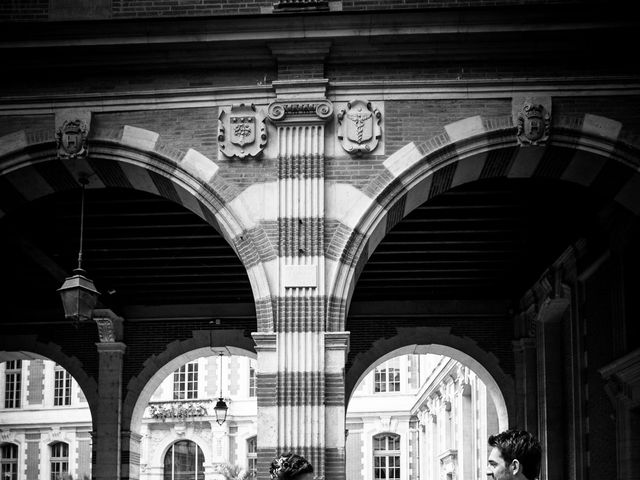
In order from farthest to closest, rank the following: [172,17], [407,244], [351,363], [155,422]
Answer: [155,422] < [351,363] < [407,244] < [172,17]

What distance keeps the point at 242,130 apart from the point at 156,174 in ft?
3.81

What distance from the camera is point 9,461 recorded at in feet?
173

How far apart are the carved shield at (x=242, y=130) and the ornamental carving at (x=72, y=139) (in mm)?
1753

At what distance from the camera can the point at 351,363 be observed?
24.5 metres

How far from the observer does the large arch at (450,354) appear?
23.6 m

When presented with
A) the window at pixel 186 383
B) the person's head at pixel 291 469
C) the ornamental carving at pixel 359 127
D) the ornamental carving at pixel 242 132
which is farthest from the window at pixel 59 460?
the person's head at pixel 291 469

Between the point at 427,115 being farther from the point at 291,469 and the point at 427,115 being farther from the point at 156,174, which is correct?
the point at 291,469

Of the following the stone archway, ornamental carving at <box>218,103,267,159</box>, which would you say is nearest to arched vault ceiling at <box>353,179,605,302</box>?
the stone archway

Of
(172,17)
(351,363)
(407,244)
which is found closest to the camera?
(172,17)

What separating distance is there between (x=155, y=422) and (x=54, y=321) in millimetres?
33480

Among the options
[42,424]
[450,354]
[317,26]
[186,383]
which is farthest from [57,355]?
[186,383]

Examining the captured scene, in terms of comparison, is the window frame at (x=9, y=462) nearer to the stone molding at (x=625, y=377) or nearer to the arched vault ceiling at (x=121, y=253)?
the arched vault ceiling at (x=121, y=253)

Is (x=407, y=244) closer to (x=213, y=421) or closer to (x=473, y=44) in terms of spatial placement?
(x=473, y=44)

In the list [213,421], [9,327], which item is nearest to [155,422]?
[213,421]
